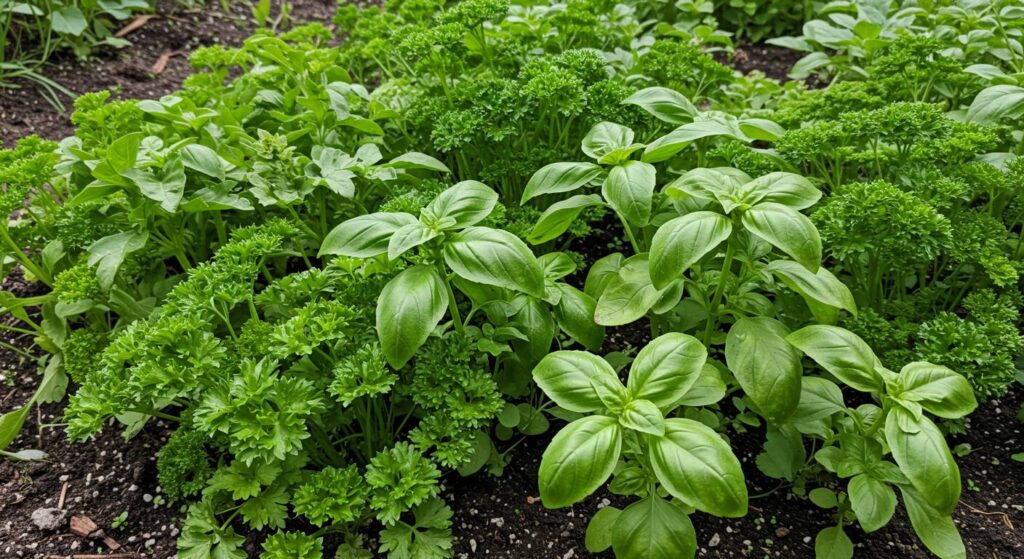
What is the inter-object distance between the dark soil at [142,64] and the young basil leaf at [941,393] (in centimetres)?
266

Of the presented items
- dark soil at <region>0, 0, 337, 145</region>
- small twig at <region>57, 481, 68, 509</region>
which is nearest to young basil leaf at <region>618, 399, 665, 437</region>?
small twig at <region>57, 481, 68, 509</region>

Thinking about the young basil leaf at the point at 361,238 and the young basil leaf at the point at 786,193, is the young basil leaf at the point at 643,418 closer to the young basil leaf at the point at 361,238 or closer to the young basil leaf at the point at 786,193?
the young basil leaf at the point at 786,193

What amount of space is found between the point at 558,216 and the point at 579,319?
0.26m

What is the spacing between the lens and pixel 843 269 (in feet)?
6.90

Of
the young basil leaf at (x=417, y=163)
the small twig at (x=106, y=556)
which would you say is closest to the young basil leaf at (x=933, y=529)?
Result: the young basil leaf at (x=417, y=163)

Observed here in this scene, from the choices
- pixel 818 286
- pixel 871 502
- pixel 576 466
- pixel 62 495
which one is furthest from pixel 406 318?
pixel 62 495

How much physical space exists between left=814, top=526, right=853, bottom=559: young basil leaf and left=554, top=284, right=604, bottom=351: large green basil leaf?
658 millimetres

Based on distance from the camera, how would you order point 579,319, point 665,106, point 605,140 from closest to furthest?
point 579,319
point 605,140
point 665,106

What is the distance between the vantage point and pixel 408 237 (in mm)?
1469

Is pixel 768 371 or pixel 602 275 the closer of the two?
pixel 768 371

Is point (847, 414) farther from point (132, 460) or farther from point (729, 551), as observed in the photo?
point (132, 460)

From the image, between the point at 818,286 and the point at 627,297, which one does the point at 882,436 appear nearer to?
the point at 818,286

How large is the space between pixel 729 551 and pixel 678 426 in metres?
0.49

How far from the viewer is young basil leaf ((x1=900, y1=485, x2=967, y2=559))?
145 centimetres
